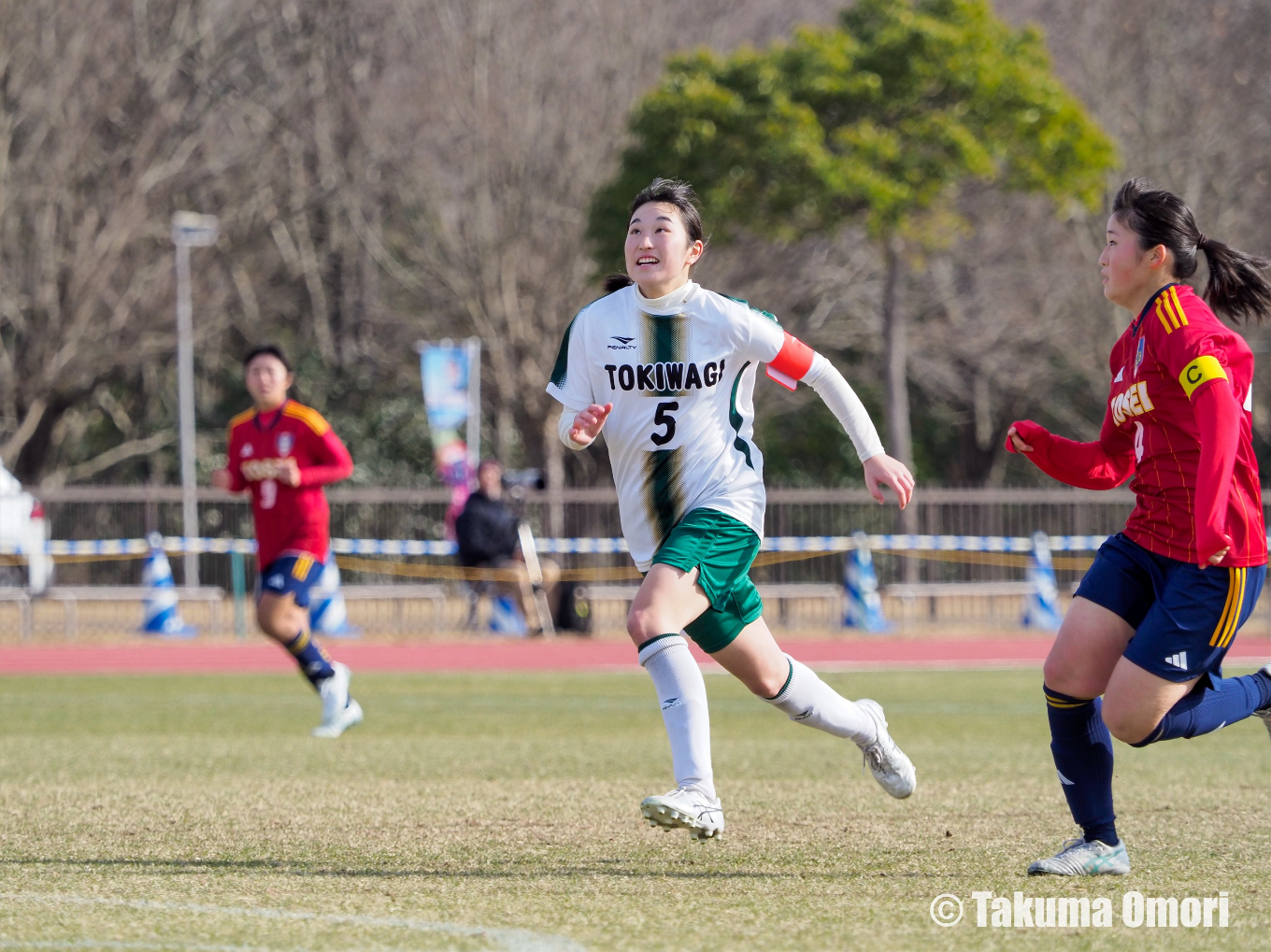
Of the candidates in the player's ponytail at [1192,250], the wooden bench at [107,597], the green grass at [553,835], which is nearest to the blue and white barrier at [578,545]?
the wooden bench at [107,597]

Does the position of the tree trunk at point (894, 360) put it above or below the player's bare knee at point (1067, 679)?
above

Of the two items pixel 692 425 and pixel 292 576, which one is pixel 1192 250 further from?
pixel 292 576

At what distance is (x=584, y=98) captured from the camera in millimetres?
30922

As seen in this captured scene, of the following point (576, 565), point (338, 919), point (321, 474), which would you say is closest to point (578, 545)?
point (576, 565)

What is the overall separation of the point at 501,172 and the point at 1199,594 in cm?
2671

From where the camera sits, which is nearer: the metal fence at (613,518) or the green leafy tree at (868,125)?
the metal fence at (613,518)

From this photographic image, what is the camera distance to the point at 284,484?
10.2 m

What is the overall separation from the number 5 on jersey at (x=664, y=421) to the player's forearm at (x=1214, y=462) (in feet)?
5.50

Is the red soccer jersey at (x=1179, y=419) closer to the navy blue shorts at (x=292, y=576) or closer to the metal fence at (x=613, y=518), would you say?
the navy blue shorts at (x=292, y=576)

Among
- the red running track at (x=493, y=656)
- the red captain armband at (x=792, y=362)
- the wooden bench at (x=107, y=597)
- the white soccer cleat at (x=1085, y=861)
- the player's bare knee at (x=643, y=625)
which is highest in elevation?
the red captain armband at (x=792, y=362)

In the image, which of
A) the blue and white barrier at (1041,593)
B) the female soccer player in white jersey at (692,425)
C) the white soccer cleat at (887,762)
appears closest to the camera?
the female soccer player in white jersey at (692,425)

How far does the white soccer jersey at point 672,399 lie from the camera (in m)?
5.70

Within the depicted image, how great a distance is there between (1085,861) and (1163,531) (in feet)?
3.42

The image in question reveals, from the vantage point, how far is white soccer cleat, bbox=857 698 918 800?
6.10 meters
